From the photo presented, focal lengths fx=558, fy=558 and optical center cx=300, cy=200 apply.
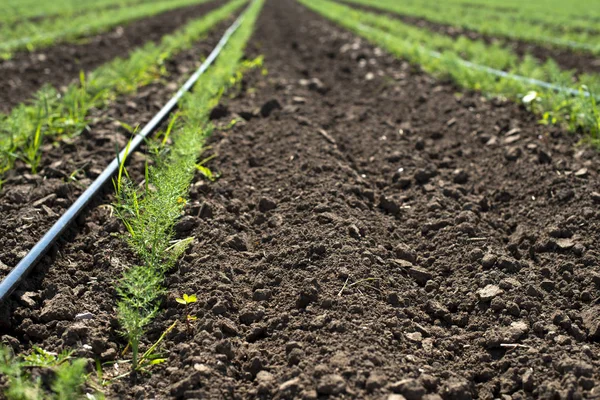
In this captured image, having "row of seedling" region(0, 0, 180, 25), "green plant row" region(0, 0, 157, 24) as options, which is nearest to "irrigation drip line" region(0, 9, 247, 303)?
"row of seedling" region(0, 0, 180, 25)

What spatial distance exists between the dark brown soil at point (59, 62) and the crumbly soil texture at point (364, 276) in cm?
370

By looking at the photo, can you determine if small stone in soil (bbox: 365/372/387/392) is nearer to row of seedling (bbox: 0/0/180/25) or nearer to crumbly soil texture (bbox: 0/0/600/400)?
crumbly soil texture (bbox: 0/0/600/400)

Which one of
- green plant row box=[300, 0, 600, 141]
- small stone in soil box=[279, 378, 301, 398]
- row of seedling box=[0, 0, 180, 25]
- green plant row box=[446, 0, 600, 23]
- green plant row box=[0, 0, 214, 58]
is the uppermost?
row of seedling box=[0, 0, 180, 25]

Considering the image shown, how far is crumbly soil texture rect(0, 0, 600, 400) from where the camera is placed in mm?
2613

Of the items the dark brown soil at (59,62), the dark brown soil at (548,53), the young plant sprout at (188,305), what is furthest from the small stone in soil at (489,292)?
the dark brown soil at (59,62)

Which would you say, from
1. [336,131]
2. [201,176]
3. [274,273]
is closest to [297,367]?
[274,273]

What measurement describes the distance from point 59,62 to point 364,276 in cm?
842

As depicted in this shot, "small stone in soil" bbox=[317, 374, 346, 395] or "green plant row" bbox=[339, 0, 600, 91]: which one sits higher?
"green plant row" bbox=[339, 0, 600, 91]

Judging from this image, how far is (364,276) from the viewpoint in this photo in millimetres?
3279

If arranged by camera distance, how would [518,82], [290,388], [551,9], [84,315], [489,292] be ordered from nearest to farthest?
[290,388] → [84,315] → [489,292] → [518,82] → [551,9]

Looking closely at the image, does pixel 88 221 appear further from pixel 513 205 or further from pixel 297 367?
pixel 513 205

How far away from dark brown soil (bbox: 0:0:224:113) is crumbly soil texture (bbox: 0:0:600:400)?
370cm

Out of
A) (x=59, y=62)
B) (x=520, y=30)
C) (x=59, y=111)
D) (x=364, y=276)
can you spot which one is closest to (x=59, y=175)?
(x=59, y=111)

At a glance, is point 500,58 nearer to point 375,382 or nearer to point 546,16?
point 375,382
